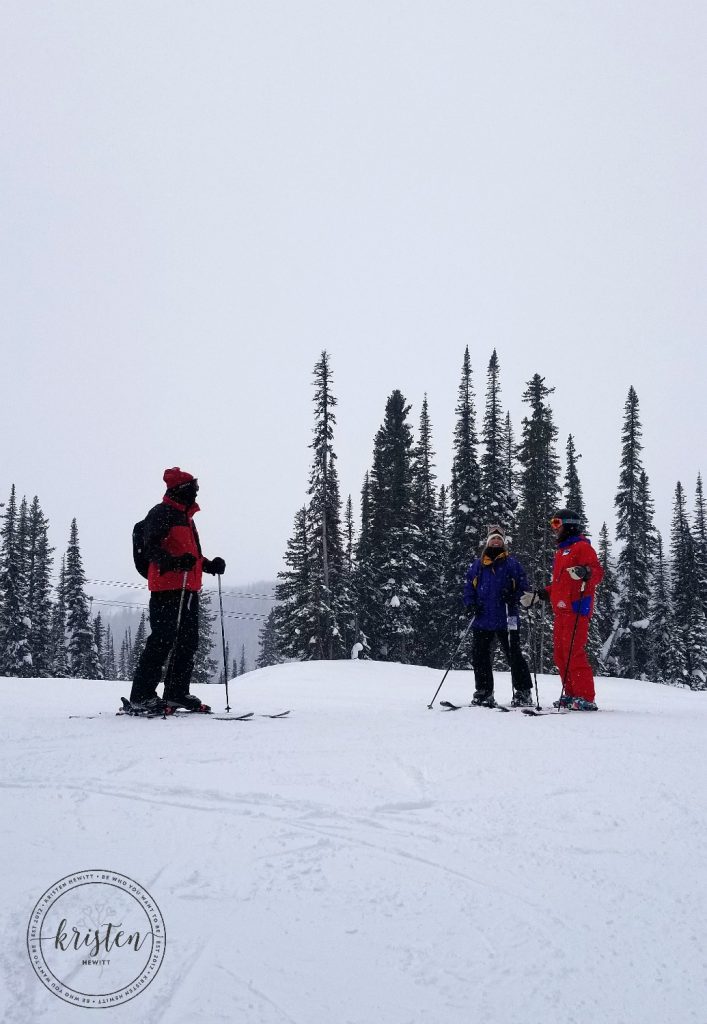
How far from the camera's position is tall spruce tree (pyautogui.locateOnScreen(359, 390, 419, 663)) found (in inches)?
1395

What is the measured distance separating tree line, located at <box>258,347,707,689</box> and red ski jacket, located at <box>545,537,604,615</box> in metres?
24.8

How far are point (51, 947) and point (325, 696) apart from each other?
25.2 feet

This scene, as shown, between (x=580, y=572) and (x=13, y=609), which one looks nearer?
(x=580, y=572)

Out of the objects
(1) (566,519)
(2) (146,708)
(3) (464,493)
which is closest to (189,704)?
(2) (146,708)

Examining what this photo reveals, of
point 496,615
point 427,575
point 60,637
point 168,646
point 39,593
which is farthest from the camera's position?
point 60,637

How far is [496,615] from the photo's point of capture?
7738 millimetres

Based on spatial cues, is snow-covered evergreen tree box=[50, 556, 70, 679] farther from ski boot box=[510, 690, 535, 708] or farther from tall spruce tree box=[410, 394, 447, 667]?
ski boot box=[510, 690, 535, 708]

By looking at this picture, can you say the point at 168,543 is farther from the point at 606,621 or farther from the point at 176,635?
the point at 606,621

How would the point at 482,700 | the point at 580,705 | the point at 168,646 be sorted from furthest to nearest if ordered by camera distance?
1. the point at 482,700
2. the point at 580,705
3. the point at 168,646

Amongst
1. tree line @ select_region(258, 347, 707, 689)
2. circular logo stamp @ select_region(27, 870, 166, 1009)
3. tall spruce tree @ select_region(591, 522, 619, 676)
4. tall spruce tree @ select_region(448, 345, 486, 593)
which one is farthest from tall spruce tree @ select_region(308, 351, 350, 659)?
circular logo stamp @ select_region(27, 870, 166, 1009)

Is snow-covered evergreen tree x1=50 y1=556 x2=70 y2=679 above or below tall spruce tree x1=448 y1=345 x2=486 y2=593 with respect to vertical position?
below

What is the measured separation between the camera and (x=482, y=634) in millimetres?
7836

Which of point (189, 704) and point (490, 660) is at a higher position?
point (490, 660)

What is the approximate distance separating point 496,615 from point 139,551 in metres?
4.23
